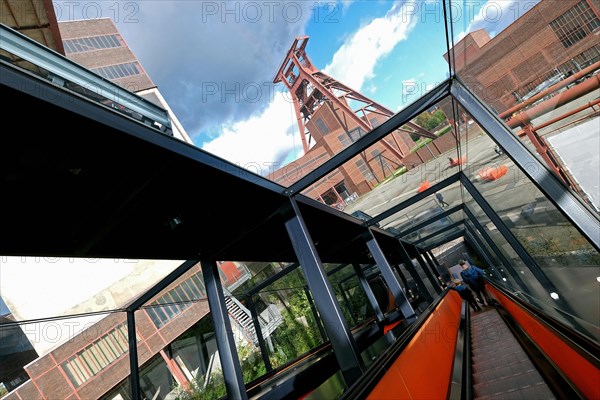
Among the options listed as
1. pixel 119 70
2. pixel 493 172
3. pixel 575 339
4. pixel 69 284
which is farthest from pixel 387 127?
pixel 119 70

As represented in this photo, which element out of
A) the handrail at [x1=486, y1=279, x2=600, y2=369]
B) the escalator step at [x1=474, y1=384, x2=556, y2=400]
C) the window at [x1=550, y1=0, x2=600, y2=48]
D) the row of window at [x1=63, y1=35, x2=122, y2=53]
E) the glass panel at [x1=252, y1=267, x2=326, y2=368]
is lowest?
the glass panel at [x1=252, y1=267, x2=326, y2=368]

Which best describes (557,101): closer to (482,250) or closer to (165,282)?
(165,282)

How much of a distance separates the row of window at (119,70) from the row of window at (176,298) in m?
21.4

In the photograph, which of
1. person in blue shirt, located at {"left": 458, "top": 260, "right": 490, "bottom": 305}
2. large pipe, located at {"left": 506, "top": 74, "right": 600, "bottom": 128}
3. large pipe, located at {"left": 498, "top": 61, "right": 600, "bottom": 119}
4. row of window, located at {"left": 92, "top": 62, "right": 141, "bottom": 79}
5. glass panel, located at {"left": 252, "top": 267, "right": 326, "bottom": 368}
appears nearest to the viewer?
large pipe, located at {"left": 498, "top": 61, "right": 600, "bottom": 119}

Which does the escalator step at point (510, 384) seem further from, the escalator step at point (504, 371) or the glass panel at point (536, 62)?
the glass panel at point (536, 62)

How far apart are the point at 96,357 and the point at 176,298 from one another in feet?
10.2

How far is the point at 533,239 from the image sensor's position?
3709 mm

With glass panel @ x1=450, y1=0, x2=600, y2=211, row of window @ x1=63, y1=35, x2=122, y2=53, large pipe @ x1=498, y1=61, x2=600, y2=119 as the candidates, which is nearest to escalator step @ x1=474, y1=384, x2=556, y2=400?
glass panel @ x1=450, y1=0, x2=600, y2=211

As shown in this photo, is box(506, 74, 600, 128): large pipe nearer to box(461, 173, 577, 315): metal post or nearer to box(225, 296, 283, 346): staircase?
box(461, 173, 577, 315): metal post

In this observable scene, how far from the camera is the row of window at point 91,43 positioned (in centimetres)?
2314

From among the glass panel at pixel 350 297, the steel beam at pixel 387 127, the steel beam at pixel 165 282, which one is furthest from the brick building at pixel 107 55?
the steel beam at pixel 387 127

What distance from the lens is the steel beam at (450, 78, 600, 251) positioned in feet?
6.55

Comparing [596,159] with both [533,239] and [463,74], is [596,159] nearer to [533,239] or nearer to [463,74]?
[533,239]

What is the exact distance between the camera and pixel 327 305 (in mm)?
3158
